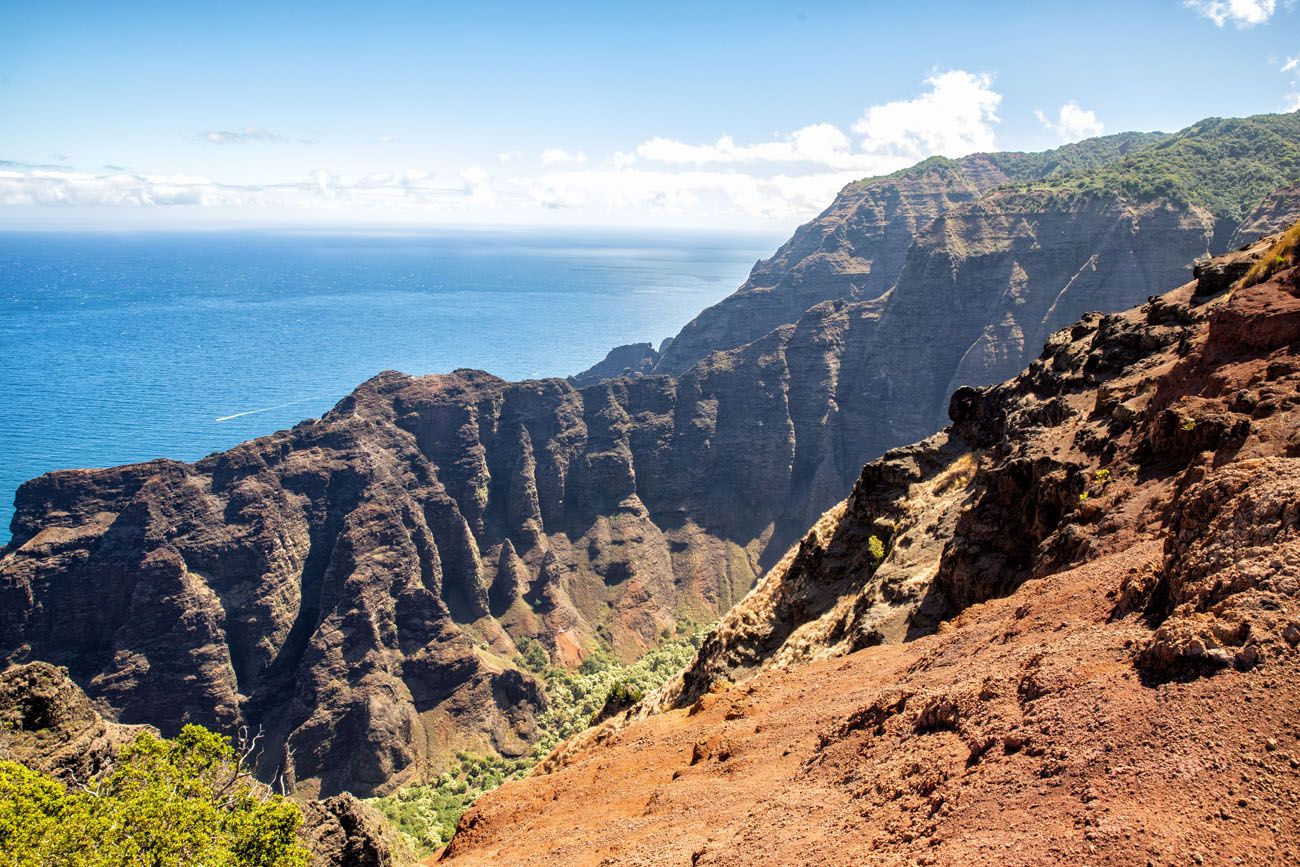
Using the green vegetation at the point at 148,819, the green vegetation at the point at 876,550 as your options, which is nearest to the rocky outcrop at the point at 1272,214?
the green vegetation at the point at 876,550

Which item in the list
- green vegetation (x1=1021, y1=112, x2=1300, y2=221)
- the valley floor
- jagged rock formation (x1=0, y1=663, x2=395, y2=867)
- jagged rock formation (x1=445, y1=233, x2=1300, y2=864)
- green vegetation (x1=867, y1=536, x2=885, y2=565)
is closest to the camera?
the valley floor

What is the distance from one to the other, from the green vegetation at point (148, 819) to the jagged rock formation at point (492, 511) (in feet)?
223

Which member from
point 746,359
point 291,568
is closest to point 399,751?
point 291,568

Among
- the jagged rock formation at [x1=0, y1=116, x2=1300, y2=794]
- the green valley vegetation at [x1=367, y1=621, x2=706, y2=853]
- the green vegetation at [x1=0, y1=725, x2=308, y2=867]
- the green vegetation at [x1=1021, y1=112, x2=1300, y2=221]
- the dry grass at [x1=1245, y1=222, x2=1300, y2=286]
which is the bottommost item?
the green valley vegetation at [x1=367, y1=621, x2=706, y2=853]

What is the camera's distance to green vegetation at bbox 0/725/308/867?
50.0ft

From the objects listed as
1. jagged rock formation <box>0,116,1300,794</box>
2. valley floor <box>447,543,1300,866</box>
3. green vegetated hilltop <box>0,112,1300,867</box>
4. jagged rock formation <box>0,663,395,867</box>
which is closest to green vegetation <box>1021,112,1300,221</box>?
green vegetated hilltop <box>0,112,1300,867</box>

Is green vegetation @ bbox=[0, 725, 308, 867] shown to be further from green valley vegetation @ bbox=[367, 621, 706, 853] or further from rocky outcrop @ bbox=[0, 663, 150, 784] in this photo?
green valley vegetation @ bbox=[367, 621, 706, 853]

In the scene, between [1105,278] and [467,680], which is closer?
[467,680]

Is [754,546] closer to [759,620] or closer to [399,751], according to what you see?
[399,751]

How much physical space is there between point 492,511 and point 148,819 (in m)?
108

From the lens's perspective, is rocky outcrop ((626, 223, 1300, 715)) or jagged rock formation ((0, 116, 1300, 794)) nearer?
rocky outcrop ((626, 223, 1300, 715))

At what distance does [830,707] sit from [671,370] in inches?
6699

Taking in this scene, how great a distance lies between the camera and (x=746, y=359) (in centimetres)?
15200

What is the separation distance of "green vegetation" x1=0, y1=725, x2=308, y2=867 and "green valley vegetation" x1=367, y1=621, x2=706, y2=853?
37.4 m
